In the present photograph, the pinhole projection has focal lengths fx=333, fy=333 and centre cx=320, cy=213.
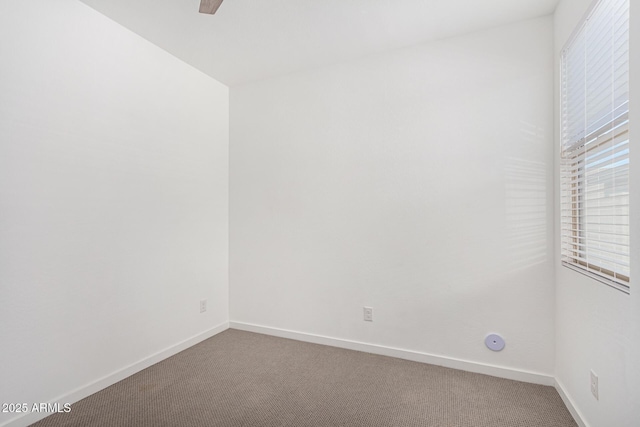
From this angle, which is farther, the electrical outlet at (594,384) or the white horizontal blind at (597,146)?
the electrical outlet at (594,384)

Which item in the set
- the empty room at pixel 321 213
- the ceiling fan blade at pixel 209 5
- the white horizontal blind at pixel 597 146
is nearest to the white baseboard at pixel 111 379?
the empty room at pixel 321 213

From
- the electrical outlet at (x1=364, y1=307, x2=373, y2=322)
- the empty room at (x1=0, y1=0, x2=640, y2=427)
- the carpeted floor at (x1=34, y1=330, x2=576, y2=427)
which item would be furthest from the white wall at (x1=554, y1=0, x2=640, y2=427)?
the electrical outlet at (x1=364, y1=307, x2=373, y2=322)

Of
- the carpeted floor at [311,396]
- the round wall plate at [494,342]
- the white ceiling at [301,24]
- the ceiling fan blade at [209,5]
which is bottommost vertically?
the carpeted floor at [311,396]

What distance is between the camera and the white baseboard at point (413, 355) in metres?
2.26

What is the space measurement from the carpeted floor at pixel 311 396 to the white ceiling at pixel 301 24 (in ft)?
8.07

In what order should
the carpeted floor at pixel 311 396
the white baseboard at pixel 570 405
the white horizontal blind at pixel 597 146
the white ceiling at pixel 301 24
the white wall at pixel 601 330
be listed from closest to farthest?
1. the white wall at pixel 601 330
2. the white horizontal blind at pixel 597 146
3. the white baseboard at pixel 570 405
4. the carpeted floor at pixel 311 396
5. the white ceiling at pixel 301 24

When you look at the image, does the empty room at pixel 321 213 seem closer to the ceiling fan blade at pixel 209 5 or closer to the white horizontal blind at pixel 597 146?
the white horizontal blind at pixel 597 146

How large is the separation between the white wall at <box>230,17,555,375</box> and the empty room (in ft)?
0.05

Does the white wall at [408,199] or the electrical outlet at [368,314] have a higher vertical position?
the white wall at [408,199]

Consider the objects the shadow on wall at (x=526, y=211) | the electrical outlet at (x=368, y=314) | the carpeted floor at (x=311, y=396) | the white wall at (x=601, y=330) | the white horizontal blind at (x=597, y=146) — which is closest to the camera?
the white wall at (x=601, y=330)

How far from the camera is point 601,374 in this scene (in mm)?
1512

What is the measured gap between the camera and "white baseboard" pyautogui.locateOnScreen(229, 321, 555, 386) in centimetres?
226

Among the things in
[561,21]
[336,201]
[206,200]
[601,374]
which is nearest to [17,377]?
[206,200]

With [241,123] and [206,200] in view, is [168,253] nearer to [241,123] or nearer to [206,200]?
[206,200]
